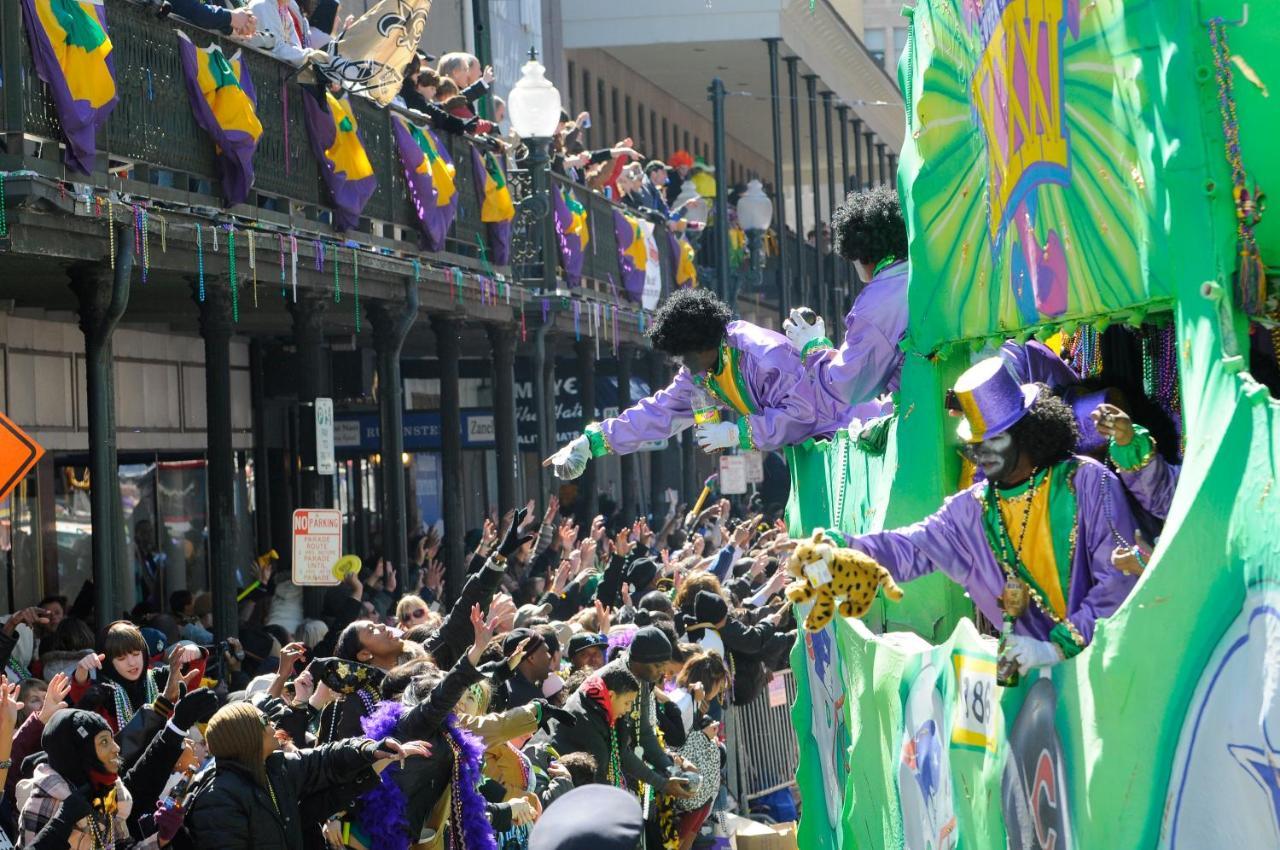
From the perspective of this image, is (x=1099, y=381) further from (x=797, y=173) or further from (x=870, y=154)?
(x=870, y=154)

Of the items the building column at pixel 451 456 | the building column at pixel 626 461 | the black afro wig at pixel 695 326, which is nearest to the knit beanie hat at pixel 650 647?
the black afro wig at pixel 695 326

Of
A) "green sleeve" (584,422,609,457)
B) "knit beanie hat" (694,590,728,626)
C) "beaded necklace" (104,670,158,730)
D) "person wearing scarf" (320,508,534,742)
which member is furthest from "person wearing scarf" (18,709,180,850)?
"knit beanie hat" (694,590,728,626)

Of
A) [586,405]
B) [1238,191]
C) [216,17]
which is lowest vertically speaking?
[1238,191]

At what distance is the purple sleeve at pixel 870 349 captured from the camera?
794cm

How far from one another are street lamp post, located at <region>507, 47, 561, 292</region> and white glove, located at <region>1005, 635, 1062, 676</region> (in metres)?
12.0

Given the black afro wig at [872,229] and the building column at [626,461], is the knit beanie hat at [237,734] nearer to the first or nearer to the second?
the black afro wig at [872,229]

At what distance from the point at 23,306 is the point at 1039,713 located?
40.9 feet

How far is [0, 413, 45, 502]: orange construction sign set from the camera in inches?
288

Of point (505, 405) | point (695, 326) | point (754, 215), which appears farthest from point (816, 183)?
point (695, 326)

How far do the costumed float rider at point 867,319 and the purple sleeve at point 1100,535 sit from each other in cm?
223

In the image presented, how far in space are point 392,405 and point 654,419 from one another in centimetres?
673

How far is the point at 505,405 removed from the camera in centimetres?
1906

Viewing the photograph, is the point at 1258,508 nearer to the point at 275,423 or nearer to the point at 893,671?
the point at 893,671

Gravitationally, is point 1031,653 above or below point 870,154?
below
